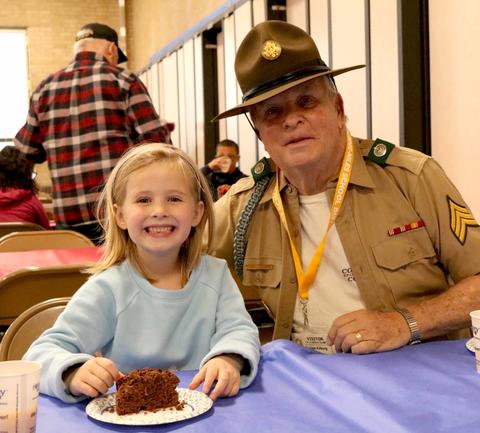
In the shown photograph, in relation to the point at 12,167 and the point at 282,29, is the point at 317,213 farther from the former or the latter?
the point at 12,167

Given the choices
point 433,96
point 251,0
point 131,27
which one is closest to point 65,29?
point 131,27

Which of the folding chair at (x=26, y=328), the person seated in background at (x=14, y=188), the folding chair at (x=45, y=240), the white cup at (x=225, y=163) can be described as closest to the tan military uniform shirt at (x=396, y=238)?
the folding chair at (x=26, y=328)

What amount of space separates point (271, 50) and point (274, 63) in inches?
1.7

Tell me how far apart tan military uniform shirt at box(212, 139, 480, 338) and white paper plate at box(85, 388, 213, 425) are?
82cm

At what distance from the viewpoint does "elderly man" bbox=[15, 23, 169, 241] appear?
3777 mm

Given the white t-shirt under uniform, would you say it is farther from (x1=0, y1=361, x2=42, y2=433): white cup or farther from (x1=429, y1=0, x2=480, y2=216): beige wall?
(x1=429, y1=0, x2=480, y2=216): beige wall

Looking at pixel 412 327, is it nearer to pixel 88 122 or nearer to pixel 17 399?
pixel 17 399

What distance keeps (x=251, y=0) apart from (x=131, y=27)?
605 centimetres

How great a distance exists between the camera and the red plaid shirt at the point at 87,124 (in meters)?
3.78

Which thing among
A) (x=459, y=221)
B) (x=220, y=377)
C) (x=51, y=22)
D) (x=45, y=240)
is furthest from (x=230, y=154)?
(x=51, y=22)

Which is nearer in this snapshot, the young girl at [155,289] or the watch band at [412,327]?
the young girl at [155,289]

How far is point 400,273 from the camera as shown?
6.22 feet

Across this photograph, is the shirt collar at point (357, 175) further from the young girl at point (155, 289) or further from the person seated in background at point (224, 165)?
the person seated in background at point (224, 165)

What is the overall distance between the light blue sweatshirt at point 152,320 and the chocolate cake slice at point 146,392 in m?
0.27
